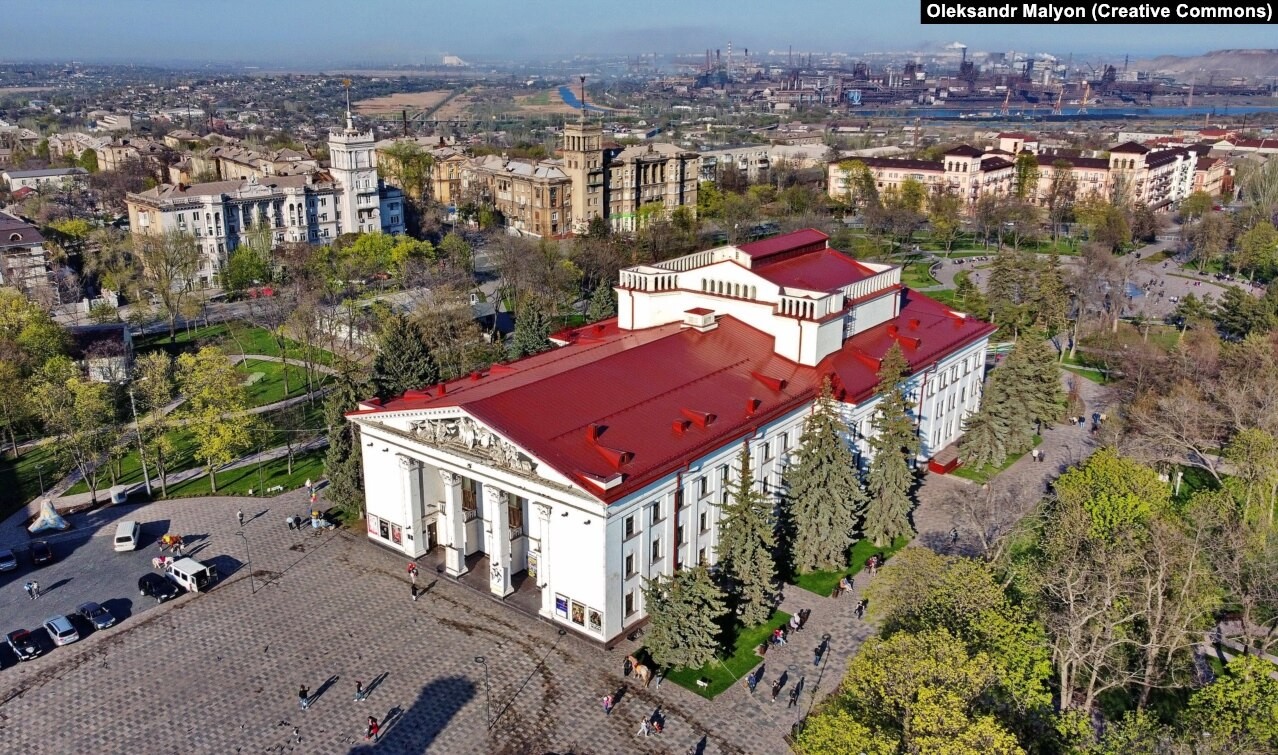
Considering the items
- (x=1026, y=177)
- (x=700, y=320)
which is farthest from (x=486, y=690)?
(x=1026, y=177)

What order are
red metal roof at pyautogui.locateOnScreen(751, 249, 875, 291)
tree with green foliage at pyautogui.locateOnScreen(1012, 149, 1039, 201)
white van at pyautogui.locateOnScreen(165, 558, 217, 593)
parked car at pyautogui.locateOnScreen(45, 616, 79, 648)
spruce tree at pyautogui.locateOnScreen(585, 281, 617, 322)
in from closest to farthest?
parked car at pyautogui.locateOnScreen(45, 616, 79, 648)
white van at pyautogui.locateOnScreen(165, 558, 217, 593)
red metal roof at pyautogui.locateOnScreen(751, 249, 875, 291)
spruce tree at pyautogui.locateOnScreen(585, 281, 617, 322)
tree with green foliage at pyautogui.locateOnScreen(1012, 149, 1039, 201)

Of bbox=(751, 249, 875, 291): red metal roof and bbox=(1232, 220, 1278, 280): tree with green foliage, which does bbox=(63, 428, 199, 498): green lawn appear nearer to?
bbox=(751, 249, 875, 291): red metal roof

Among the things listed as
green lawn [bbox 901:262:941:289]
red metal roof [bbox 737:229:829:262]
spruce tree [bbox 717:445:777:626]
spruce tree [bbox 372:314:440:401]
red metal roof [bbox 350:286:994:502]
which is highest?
red metal roof [bbox 737:229:829:262]

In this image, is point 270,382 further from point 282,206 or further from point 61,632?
point 282,206

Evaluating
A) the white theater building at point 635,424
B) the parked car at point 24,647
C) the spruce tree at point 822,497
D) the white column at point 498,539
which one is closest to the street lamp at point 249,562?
the white theater building at point 635,424

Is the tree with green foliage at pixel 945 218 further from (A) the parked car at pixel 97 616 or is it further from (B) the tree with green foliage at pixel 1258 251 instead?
(A) the parked car at pixel 97 616

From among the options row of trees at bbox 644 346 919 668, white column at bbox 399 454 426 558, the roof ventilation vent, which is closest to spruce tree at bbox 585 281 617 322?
the roof ventilation vent
